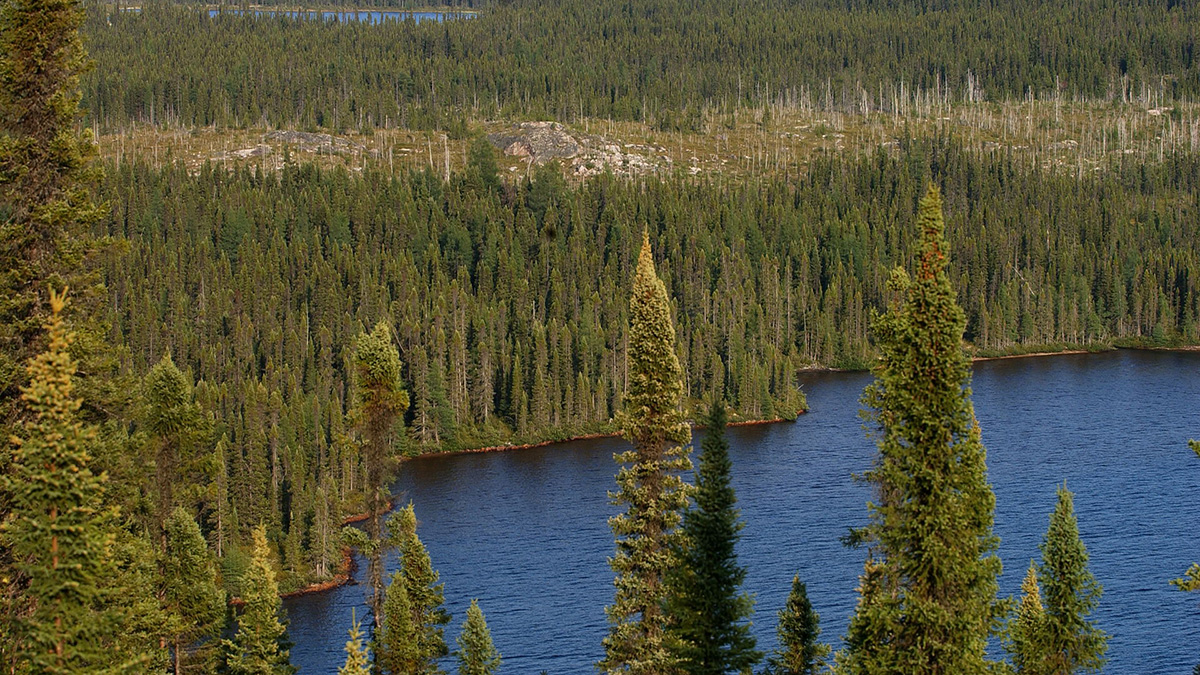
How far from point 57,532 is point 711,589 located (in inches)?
822

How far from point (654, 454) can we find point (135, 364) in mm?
131579

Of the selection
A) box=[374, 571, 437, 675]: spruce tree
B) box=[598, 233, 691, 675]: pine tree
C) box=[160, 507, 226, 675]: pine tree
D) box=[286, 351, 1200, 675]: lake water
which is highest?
box=[598, 233, 691, 675]: pine tree

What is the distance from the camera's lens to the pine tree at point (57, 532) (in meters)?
30.6

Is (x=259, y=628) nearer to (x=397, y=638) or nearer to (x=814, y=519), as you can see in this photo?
(x=397, y=638)

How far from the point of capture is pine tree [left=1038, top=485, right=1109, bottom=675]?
Answer: 50.0 meters

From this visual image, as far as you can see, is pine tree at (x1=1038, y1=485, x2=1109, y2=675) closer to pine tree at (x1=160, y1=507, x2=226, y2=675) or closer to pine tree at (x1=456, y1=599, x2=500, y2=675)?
pine tree at (x1=456, y1=599, x2=500, y2=675)

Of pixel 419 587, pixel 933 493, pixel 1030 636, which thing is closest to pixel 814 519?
pixel 419 587

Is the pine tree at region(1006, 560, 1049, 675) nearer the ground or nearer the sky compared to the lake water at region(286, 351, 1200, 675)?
nearer the sky

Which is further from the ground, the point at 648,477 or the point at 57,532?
the point at 57,532

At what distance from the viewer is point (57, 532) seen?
30781 millimetres

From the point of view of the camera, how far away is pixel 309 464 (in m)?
136

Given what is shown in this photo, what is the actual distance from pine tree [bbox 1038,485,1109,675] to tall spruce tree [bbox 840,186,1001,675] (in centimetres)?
1543

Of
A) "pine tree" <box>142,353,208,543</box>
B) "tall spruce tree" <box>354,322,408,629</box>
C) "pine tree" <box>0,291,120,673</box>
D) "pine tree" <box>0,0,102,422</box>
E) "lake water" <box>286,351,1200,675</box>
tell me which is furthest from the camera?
"lake water" <box>286,351,1200,675</box>

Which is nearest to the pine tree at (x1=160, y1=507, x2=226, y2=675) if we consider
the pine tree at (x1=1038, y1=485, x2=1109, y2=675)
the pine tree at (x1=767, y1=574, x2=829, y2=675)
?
Answer: the pine tree at (x1=767, y1=574, x2=829, y2=675)
